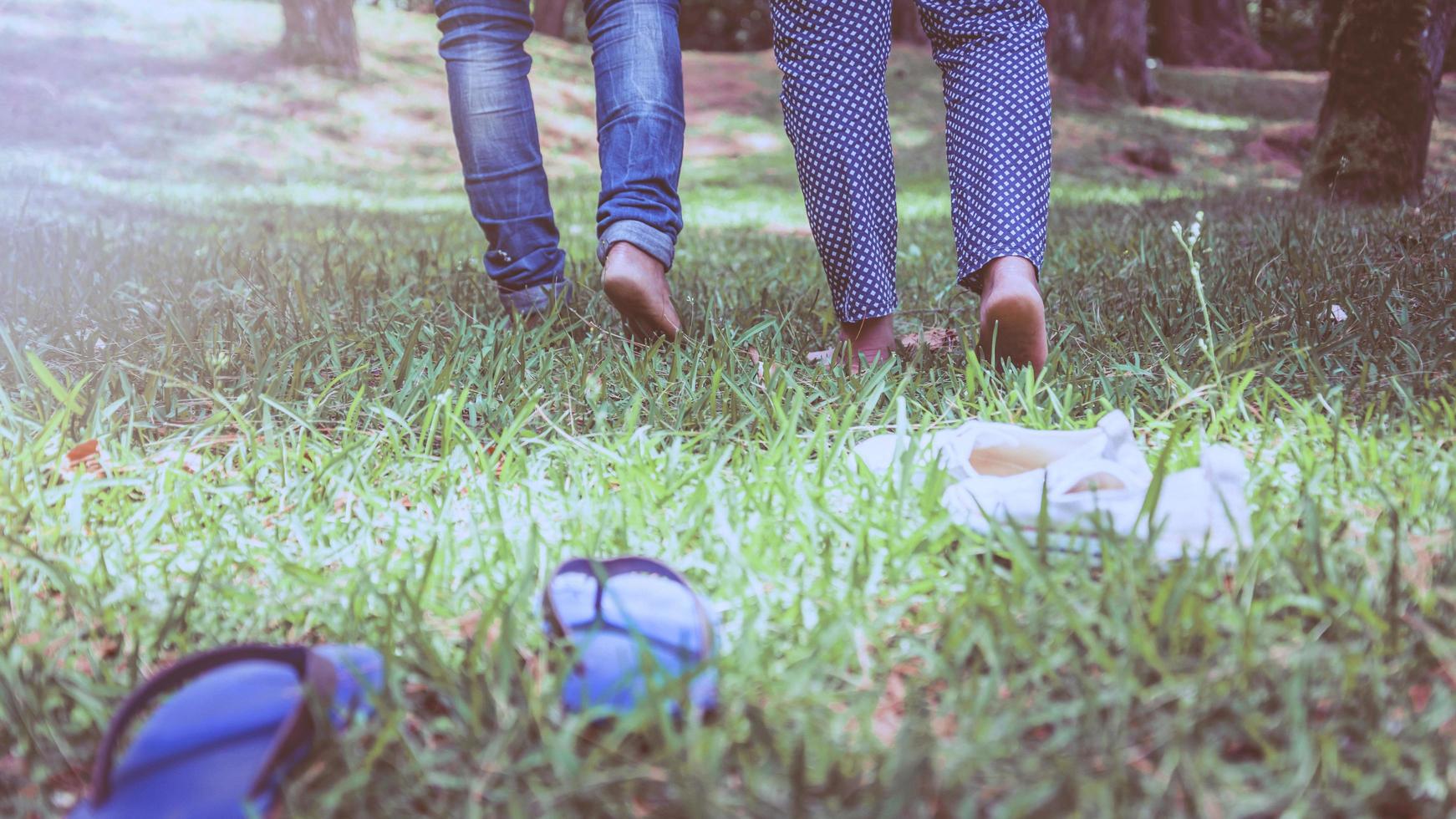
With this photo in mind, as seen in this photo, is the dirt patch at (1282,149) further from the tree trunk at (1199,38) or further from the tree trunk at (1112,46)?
the tree trunk at (1199,38)

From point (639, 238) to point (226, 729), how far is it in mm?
1194

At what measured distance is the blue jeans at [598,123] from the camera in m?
1.92

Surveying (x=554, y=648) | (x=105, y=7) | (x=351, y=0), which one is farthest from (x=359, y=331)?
(x=105, y=7)

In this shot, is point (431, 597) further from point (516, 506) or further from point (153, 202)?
point (153, 202)

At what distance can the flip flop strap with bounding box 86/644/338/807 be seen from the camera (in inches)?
30.5

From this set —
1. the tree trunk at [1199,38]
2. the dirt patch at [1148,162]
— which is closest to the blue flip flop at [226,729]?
the dirt patch at [1148,162]

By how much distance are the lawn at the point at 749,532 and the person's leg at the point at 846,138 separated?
7.0 inches

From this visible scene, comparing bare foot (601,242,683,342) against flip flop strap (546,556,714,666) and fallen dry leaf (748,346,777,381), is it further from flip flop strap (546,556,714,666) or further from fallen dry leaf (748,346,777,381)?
flip flop strap (546,556,714,666)

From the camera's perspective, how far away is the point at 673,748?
2.63 feet

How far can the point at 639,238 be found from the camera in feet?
6.08

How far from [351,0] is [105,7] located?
3171 millimetres

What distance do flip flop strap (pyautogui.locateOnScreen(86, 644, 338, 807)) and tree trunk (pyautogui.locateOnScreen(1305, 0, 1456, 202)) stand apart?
13.2 feet

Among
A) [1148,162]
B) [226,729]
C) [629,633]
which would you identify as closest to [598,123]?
[629,633]

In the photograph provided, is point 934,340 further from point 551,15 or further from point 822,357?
point 551,15
